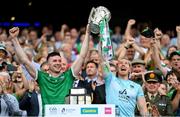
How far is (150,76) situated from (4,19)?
298 inches

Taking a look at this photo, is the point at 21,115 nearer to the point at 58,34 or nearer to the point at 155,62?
the point at 155,62

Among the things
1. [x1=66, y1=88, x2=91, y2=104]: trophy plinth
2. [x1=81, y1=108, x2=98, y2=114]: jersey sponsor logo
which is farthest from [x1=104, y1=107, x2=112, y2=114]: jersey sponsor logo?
[x1=66, y1=88, x2=91, y2=104]: trophy plinth

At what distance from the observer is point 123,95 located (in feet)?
36.4

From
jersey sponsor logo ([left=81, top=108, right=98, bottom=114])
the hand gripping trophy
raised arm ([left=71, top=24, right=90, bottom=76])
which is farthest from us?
raised arm ([left=71, top=24, right=90, bottom=76])

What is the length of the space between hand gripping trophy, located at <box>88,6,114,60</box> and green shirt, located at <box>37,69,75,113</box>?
670mm

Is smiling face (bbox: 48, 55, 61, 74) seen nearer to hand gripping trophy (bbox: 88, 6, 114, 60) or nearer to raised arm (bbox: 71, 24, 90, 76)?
raised arm (bbox: 71, 24, 90, 76)

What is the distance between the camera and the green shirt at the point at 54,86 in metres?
11.2

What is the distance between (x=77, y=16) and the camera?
20.9m

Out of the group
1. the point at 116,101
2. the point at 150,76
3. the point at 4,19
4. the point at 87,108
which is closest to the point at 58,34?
the point at 4,19

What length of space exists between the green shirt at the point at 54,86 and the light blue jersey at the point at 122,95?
604mm

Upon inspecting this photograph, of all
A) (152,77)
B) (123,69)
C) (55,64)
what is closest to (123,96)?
(123,69)

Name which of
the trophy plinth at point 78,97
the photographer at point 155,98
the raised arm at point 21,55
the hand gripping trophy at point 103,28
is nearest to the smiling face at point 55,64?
the raised arm at point 21,55

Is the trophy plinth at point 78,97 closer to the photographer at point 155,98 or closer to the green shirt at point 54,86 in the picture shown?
the green shirt at point 54,86

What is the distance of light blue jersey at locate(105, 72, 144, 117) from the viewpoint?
36.1 ft
